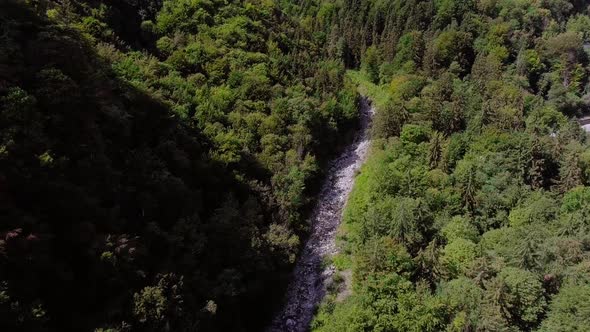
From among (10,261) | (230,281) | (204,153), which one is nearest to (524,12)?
(204,153)

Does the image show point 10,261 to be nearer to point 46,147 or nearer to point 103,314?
point 103,314

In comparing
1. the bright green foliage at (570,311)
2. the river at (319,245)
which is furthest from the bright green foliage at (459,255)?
the river at (319,245)

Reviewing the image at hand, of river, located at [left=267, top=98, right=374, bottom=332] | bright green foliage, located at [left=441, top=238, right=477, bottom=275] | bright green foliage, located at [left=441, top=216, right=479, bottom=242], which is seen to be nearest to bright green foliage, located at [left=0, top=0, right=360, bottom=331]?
river, located at [left=267, top=98, right=374, bottom=332]

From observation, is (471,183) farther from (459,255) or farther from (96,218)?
(96,218)

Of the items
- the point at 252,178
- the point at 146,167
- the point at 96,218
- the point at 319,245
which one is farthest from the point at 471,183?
the point at 96,218

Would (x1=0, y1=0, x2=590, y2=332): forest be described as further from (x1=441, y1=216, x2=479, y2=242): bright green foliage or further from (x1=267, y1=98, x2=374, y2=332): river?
(x1=267, y1=98, x2=374, y2=332): river
